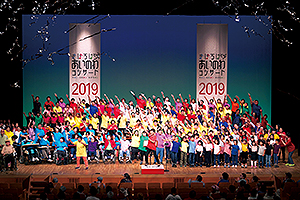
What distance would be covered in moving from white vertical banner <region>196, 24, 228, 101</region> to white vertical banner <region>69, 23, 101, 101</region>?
516 centimetres

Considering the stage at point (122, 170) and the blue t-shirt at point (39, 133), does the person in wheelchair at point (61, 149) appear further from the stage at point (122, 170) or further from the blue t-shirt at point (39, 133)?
the blue t-shirt at point (39, 133)

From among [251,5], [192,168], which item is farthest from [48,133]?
[251,5]

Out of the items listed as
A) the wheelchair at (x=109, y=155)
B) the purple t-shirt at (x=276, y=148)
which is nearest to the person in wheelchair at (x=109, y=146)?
the wheelchair at (x=109, y=155)

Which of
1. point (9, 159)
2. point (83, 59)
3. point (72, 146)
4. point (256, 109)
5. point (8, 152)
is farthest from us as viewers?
point (83, 59)

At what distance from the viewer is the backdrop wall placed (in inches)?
748

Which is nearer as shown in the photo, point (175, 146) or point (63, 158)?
point (175, 146)

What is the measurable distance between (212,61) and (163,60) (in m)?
2.45

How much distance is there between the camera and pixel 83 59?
18.7 m

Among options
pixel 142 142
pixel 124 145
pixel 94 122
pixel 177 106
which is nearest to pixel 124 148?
pixel 124 145

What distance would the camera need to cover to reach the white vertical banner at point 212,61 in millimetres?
18688

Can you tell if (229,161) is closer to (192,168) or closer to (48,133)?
(192,168)

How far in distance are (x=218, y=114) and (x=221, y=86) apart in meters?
2.19

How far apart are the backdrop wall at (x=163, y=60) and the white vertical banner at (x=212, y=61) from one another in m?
0.44

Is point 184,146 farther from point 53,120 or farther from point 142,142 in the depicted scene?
point 53,120
